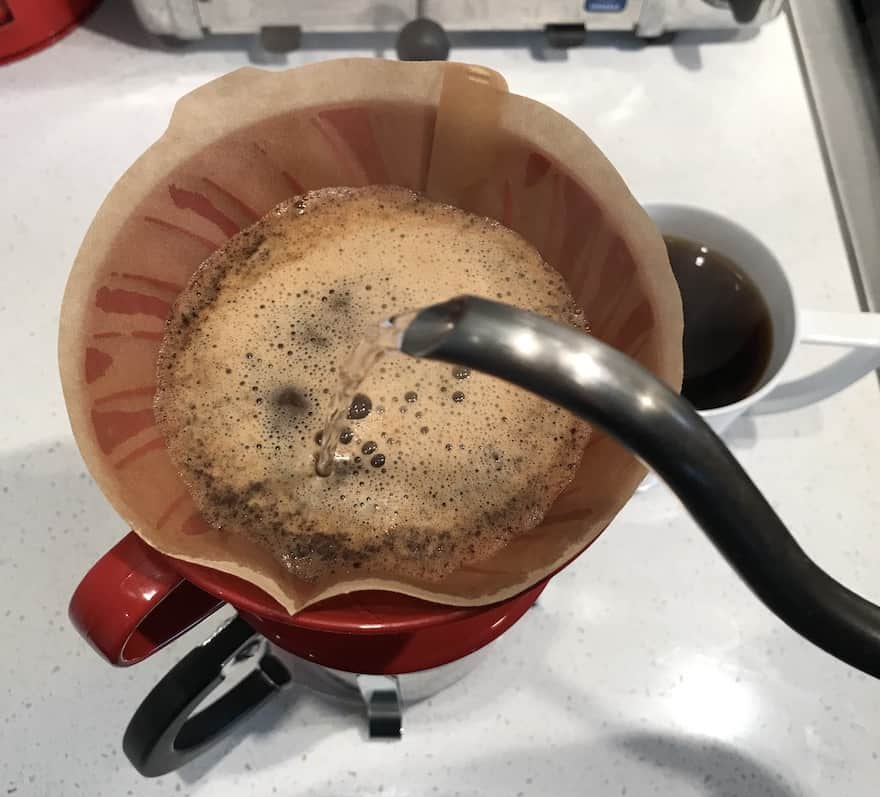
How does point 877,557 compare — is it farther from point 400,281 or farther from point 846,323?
point 400,281

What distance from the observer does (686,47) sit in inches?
35.5

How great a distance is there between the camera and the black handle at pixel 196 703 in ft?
1.59

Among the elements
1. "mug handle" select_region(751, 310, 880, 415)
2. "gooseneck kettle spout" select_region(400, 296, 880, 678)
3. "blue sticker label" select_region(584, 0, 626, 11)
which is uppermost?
"gooseneck kettle spout" select_region(400, 296, 880, 678)

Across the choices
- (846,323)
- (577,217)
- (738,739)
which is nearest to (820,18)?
(846,323)

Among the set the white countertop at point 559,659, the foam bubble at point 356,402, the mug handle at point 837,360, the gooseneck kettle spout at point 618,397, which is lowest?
the white countertop at point 559,659

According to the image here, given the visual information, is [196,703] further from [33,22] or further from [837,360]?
[33,22]

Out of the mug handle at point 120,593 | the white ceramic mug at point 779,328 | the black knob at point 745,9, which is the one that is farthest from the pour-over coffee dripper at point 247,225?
the black knob at point 745,9

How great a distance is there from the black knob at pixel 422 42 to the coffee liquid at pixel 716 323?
1.01ft

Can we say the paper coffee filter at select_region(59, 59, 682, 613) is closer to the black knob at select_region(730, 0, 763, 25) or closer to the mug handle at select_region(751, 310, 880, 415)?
the mug handle at select_region(751, 310, 880, 415)

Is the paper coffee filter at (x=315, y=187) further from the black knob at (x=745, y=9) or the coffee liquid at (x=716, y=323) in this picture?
the black knob at (x=745, y=9)

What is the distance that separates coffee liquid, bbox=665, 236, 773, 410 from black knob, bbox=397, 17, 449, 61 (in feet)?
1.01

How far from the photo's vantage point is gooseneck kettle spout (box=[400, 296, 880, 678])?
0.28 metres

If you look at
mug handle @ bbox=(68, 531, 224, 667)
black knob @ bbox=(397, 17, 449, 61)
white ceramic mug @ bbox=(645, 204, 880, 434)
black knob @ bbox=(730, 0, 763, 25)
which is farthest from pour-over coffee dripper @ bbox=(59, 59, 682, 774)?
black knob @ bbox=(730, 0, 763, 25)

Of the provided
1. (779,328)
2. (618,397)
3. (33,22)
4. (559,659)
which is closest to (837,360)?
(779,328)
